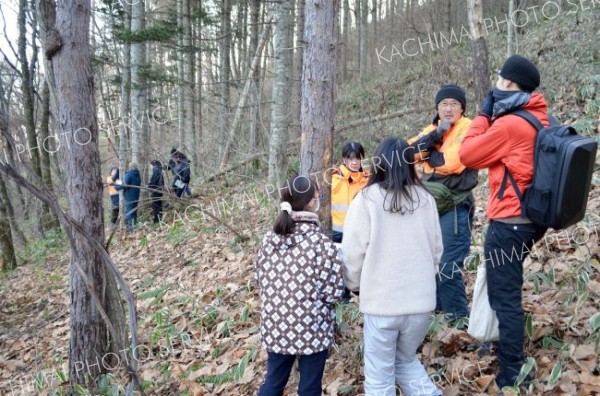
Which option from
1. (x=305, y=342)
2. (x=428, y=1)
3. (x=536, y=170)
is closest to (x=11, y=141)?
(x=305, y=342)

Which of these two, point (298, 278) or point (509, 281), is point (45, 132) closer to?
point (298, 278)

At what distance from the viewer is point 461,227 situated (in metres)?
3.84

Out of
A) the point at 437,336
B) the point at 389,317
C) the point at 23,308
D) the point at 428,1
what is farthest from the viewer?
the point at 428,1

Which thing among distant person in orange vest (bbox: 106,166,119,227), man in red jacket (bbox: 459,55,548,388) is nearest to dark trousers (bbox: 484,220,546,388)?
man in red jacket (bbox: 459,55,548,388)

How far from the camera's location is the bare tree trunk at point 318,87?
370cm

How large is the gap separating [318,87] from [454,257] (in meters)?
1.82

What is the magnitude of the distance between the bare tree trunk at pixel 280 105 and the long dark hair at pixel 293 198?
15.2ft

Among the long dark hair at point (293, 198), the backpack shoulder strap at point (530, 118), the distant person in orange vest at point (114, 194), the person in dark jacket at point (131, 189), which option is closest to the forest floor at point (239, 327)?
the long dark hair at point (293, 198)

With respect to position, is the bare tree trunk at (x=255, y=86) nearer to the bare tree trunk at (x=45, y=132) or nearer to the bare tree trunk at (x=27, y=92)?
the bare tree trunk at (x=45, y=132)

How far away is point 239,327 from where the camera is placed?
505 centimetres

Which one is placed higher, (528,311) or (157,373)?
(528,311)

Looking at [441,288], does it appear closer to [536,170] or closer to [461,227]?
[461,227]

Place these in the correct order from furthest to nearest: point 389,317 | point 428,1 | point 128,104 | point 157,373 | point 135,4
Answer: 1. point 428,1
2. point 128,104
3. point 135,4
4. point 157,373
5. point 389,317

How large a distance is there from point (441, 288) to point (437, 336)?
0.41m
